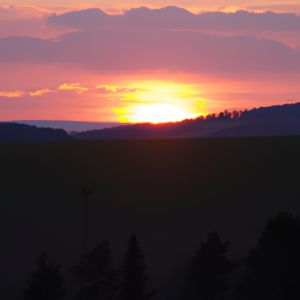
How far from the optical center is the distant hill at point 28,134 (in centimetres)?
7619

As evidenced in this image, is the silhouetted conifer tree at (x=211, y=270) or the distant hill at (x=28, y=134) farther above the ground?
the distant hill at (x=28, y=134)

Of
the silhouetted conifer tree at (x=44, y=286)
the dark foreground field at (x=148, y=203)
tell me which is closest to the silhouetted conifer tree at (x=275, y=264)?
the dark foreground field at (x=148, y=203)

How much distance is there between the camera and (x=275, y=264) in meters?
9.54

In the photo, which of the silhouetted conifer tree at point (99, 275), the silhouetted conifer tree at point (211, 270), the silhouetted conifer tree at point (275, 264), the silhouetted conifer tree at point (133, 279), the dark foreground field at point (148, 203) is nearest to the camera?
the silhouetted conifer tree at point (133, 279)

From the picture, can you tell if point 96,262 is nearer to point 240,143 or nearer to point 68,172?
point 68,172

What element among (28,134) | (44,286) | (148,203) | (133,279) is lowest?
(44,286)

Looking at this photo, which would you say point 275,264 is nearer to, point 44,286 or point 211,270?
point 211,270

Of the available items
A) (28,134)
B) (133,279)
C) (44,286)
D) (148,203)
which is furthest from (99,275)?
(28,134)

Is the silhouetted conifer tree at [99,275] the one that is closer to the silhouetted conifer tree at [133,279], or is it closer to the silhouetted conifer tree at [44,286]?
the silhouetted conifer tree at [133,279]

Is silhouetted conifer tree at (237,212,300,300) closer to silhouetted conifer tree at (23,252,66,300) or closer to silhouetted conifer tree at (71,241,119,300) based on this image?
silhouetted conifer tree at (71,241,119,300)

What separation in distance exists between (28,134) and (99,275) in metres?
70.4

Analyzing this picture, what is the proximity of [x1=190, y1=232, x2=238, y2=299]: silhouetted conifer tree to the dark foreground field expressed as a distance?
1281 mm

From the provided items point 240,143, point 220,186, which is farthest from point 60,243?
point 240,143

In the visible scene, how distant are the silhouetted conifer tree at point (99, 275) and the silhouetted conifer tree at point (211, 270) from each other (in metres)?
1.83
